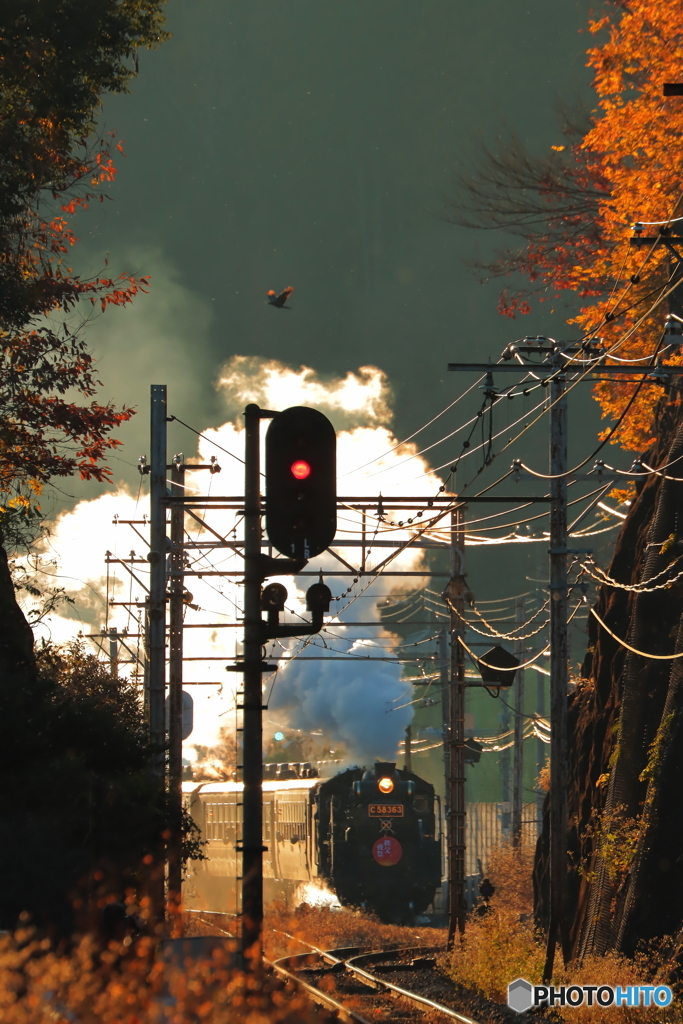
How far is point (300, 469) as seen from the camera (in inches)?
265

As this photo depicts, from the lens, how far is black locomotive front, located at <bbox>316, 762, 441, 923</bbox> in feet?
104

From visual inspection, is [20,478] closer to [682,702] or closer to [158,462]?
[158,462]

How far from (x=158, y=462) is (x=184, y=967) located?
11.6 meters

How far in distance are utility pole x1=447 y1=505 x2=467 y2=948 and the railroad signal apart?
1460cm


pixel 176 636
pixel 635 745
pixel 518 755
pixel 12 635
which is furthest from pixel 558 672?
pixel 518 755

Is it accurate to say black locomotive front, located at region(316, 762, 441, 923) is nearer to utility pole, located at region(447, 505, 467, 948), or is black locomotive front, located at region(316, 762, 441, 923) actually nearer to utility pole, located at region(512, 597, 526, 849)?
utility pole, located at region(512, 597, 526, 849)

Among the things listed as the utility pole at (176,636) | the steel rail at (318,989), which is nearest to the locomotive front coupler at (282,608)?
the steel rail at (318,989)

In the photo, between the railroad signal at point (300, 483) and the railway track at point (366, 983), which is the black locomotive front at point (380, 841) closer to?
the railway track at point (366, 983)

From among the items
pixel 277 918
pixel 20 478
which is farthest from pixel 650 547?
pixel 277 918

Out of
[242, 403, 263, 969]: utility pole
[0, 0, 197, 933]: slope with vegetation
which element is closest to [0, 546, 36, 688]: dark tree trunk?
[0, 0, 197, 933]: slope with vegetation

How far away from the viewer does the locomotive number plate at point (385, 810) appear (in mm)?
32062

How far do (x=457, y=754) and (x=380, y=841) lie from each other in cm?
1114

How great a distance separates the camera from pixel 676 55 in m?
20.5

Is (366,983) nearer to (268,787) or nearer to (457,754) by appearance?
(457,754)
